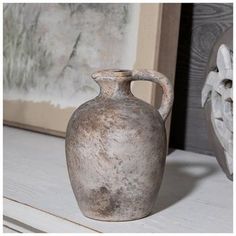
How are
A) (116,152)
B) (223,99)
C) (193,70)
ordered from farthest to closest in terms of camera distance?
(193,70)
(223,99)
(116,152)

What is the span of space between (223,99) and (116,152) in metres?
0.23

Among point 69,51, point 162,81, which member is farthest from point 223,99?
point 69,51

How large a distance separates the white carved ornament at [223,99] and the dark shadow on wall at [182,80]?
0.97 ft

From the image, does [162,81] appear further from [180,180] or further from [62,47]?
[62,47]

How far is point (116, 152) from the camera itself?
0.63 meters

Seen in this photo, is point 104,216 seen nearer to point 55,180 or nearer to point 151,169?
point 151,169

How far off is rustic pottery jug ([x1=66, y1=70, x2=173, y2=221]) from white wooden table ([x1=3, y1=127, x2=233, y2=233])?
24mm

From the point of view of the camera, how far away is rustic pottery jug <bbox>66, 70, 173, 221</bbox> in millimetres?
629

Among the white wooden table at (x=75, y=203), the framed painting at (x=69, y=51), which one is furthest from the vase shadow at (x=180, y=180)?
the framed painting at (x=69, y=51)

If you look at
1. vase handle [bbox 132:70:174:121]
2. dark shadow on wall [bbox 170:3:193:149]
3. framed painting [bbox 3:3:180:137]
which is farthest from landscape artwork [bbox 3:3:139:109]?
vase handle [bbox 132:70:174:121]

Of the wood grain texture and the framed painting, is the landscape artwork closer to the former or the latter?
the framed painting

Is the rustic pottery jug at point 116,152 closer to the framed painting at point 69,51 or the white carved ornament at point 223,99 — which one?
the white carved ornament at point 223,99

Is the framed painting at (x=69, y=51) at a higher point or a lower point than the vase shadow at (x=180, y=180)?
higher

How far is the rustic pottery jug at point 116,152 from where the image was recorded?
0.63m
